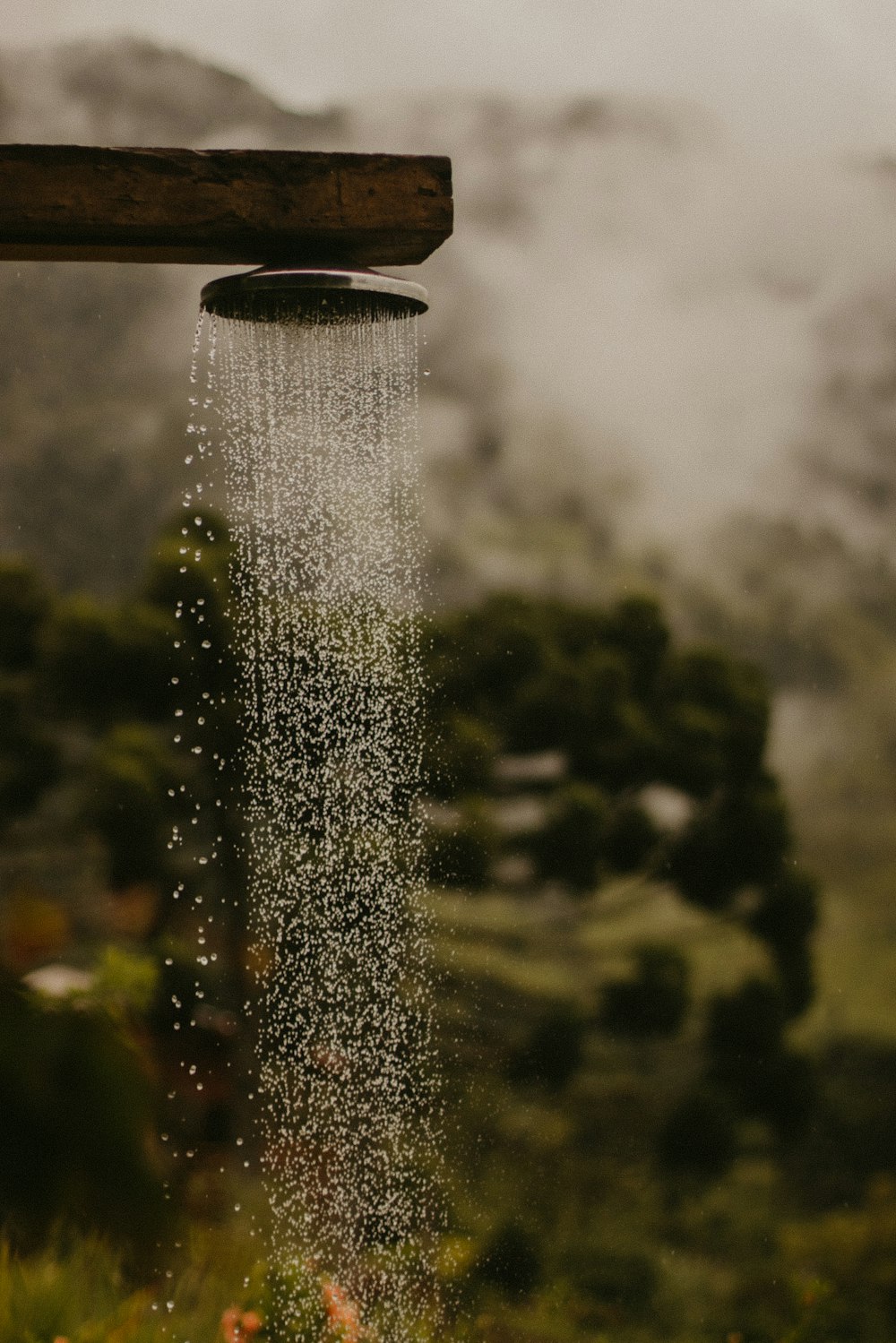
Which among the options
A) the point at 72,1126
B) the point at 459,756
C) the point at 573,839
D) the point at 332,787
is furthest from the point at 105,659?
the point at 573,839

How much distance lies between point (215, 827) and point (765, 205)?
1.74m

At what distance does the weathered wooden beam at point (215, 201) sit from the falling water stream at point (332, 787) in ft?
3.90

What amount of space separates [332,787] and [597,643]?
0.64 metres

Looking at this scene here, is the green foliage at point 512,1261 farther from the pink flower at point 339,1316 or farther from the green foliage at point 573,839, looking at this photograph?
the green foliage at point 573,839

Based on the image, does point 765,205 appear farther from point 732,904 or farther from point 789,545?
point 732,904

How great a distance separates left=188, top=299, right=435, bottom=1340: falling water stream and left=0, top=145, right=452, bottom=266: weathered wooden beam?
3.90 feet

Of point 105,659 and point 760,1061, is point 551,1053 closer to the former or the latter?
point 760,1061

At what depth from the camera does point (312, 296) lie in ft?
4.36

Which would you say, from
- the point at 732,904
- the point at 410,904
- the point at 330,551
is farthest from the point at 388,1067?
the point at 330,551

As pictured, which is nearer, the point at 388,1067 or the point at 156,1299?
the point at 156,1299

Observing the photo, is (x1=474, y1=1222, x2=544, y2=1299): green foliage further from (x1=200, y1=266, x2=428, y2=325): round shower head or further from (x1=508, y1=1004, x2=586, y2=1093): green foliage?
(x1=200, y1=266, x2=428, y2=325): round shower head

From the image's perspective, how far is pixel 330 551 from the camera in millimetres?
2615

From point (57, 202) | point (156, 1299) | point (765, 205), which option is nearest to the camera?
point (57, 202)

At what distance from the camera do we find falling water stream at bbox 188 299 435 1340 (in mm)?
2568
